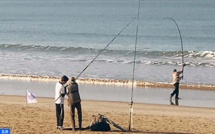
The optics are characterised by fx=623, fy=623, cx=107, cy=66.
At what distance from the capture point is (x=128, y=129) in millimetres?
15922

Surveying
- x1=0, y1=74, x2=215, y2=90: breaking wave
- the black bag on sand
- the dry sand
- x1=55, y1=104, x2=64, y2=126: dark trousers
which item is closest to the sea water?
x1=0, y1=74, x2=215, y2=90: breaking wave

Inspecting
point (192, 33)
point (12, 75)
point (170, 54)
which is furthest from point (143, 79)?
point (192, 33)

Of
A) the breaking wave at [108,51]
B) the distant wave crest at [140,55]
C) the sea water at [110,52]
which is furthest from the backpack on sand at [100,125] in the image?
the breaking wave at [108,51]

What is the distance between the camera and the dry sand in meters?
16.0

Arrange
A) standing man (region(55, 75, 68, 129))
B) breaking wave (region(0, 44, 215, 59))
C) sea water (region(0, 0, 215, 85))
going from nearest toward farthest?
standing man (region(55, 75, 68, 129))
sea water (region(0, 0, 215, 85))
breaking wave (region(0, 44, 215, 59))

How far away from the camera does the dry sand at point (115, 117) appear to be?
632 inches

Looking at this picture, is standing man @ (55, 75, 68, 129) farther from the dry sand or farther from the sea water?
the sea water

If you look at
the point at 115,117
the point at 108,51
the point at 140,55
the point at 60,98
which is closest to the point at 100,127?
the point at 60,98

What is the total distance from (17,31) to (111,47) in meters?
24.7

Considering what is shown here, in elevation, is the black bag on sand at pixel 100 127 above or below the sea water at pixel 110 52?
below

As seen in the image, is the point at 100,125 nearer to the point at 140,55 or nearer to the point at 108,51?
the point at 140,55

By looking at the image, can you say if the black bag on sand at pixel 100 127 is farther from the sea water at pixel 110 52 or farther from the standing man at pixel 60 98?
the sea water at pixel 110 52

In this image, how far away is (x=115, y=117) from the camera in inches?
709

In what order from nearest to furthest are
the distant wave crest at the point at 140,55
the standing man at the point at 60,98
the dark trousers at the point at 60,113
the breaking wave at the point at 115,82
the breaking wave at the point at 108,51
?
the standing man at the point at 60,98, the dark trousers at the point at 60,113, the breaking wave at the point at 115,82, the distant wave crest at the point at 140,55, the breaking wave at the point at 108,51
